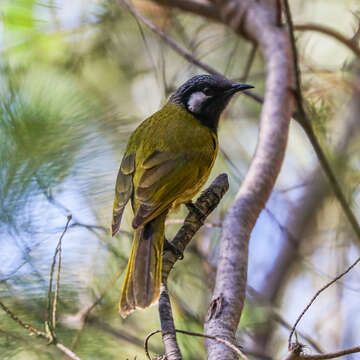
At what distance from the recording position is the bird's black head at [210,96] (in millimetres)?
3900

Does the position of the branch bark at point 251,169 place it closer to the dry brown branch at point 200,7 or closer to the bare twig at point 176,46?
the dry brown branch at point 200,7

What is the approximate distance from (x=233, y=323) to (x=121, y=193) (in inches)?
42.3

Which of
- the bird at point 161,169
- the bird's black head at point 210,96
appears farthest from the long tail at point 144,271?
the bird's black head at point 210,96

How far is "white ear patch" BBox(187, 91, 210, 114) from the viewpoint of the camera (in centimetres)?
395

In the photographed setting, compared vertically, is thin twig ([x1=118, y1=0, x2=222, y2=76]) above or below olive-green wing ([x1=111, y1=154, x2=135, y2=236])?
above

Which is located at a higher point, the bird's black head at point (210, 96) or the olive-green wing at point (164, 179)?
the bird's black head at point (210, 96)

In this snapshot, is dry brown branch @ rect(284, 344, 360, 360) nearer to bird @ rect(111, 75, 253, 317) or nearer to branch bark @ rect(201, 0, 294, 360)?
branch bark @ rect(201, 0, 294, 360)

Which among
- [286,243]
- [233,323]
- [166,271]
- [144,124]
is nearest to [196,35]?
[144,124]

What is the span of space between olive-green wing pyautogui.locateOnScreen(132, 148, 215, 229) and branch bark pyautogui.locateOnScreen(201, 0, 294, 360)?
0.29 meters

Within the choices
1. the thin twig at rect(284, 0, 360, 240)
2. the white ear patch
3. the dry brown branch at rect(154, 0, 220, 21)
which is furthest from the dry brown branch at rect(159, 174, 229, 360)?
the dry brown branch at rect(154, 0, 220, 21)

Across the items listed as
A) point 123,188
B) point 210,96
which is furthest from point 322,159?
point 123,188

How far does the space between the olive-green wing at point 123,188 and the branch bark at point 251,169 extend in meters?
0.51

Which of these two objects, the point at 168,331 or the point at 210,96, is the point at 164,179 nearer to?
the point at 210,96

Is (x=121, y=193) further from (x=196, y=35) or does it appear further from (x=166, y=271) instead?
(x=196, y=35)
